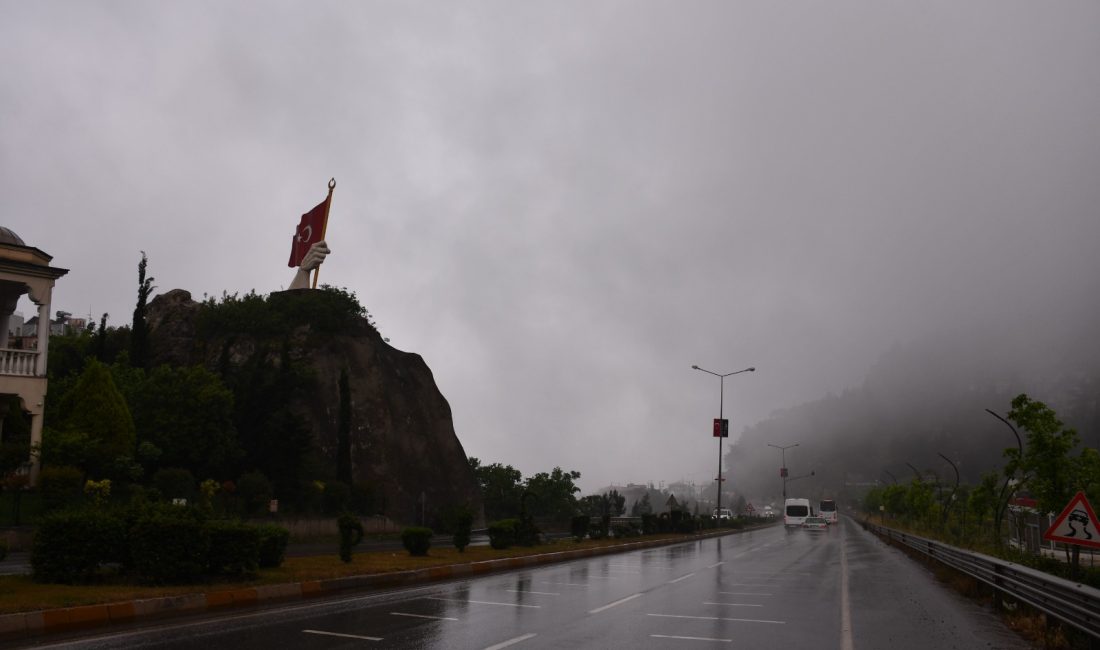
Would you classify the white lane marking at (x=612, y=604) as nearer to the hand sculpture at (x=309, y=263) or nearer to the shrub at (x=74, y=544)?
the shrub at (x=74, y=544)

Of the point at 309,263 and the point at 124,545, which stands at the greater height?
the point at 309,263

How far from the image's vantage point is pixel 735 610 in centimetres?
1373

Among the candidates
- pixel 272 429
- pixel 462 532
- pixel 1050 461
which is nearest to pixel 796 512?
pixel 272 429

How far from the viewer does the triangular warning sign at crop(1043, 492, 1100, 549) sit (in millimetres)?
12508

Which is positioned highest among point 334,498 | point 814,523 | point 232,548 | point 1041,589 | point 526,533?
point 1041,589

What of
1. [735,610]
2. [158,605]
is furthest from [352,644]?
[735,610]

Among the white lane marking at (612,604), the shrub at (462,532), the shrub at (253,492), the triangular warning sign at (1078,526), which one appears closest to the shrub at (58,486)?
the shrub at (253,492)

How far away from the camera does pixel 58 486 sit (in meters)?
26.9

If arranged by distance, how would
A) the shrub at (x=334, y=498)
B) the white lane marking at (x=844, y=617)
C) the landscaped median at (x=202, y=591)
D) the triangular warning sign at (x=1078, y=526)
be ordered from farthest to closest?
the shrub at (x=334, y=498) < the triangular warning sign at (x=1078, y=526) < the white lane marking at (x=844, y=617) < the landscaped median at (x=202, y=591)

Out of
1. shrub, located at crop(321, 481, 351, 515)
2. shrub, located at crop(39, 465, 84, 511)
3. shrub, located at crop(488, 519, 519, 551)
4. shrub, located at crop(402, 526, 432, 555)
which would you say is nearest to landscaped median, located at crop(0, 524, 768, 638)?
shrub, located at crop(402, 526, 432, 555)

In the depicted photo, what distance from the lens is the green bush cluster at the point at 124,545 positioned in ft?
41.7

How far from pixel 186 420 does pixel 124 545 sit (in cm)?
2546

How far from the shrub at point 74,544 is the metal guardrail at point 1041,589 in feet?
44.6

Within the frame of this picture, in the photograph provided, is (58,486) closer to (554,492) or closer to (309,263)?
(309,263)
